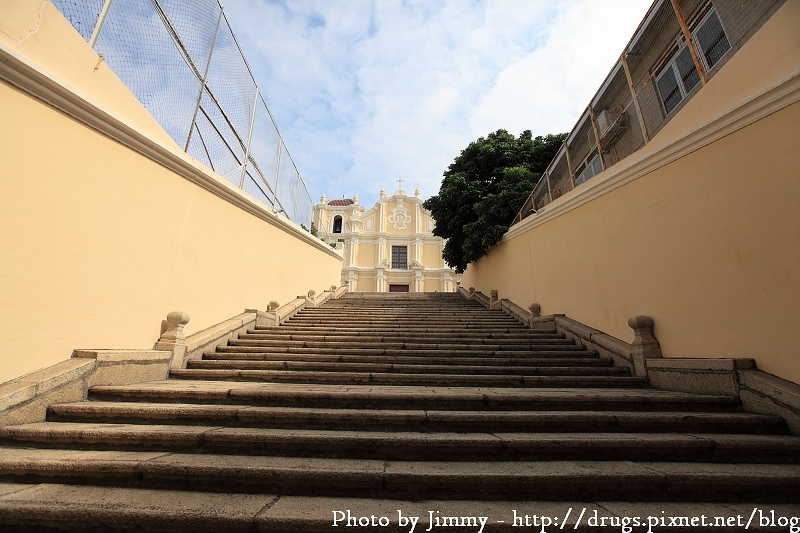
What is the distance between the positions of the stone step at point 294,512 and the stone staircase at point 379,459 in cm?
1

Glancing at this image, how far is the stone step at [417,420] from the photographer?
2936 mm

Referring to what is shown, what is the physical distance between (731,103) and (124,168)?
25.1 ft

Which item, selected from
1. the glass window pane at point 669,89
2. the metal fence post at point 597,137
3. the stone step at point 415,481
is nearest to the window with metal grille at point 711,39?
the glass window pane at point 669,89

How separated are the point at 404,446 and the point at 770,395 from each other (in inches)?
145

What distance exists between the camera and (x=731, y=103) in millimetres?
3771

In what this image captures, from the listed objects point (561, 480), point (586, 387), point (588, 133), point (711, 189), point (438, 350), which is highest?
point (588, 133)

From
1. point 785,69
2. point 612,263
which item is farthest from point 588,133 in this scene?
point 785,69

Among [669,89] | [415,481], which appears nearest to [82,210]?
[415,481]

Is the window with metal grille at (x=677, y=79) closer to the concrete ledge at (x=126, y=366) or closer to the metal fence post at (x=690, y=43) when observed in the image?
the metal fence post at (x=690, y=43)

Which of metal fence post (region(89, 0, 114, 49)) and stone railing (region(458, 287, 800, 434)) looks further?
metal fence post (region(89, 0, 114, 49))

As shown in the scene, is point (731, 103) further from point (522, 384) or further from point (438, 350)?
point (438, 350)

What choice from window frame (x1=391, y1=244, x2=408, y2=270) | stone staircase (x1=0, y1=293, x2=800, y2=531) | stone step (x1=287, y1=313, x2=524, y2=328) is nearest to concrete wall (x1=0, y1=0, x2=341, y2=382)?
stone staircase (x1=0, y1=293, x2=800, y2=531)

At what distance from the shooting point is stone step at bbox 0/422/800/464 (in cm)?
256

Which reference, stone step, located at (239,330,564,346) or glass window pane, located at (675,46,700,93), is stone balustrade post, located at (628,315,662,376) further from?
glass window pane, located at (675,46,700,93)
